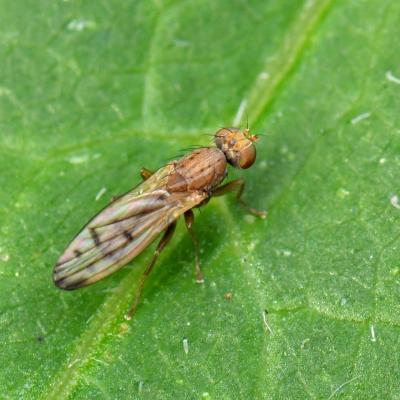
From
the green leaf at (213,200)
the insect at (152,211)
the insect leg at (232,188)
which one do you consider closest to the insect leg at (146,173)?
the insect at (152,211)

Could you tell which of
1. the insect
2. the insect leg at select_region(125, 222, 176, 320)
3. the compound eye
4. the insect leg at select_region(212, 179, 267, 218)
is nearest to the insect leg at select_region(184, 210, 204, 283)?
the insect

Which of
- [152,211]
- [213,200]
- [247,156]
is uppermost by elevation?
[247,156]

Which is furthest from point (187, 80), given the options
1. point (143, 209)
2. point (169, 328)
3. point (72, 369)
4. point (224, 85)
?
point (72, 369)

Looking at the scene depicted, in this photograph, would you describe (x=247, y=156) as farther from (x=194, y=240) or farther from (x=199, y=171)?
(x=194, y=240)

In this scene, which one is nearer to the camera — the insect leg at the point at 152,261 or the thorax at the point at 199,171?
the insect leg at the point at 152,261

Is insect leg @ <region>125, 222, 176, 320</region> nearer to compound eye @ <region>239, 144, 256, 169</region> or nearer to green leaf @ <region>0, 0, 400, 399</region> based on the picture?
green leaf @ <region>0, 0, 400, 399</region>

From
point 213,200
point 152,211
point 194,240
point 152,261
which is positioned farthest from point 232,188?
point 152,261

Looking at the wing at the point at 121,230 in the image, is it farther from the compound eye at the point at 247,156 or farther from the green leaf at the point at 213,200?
the compound eye at the point at 247,156
